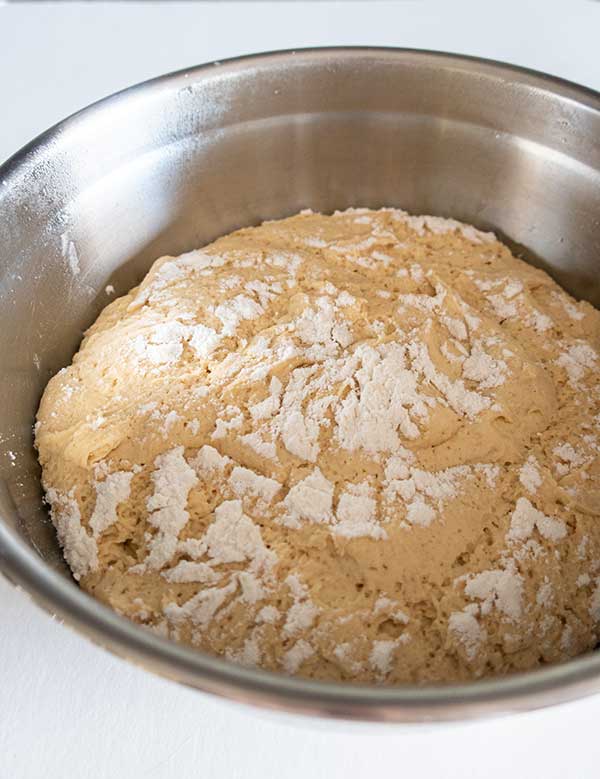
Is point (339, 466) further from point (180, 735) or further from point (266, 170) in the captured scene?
point (266, 170)

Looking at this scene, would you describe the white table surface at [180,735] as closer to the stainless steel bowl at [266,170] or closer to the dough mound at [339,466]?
the dough mound at [339,466]

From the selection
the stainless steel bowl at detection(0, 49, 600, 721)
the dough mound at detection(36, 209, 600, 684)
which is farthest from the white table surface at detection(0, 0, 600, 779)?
the stainless steel bowl at detection(0, 49, 600, 721)

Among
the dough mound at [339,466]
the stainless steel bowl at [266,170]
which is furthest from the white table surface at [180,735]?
the stainless steel bowl at [266,170]

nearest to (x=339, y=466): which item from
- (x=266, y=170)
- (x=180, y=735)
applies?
(x=180, y=735)

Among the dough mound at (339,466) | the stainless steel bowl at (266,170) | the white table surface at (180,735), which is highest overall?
the stainless steel bowl at (266,170)

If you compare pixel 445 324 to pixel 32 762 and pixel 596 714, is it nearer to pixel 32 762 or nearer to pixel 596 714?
pixel 596 714

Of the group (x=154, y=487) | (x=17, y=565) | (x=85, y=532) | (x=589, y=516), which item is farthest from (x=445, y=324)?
(x=17, y=565)
